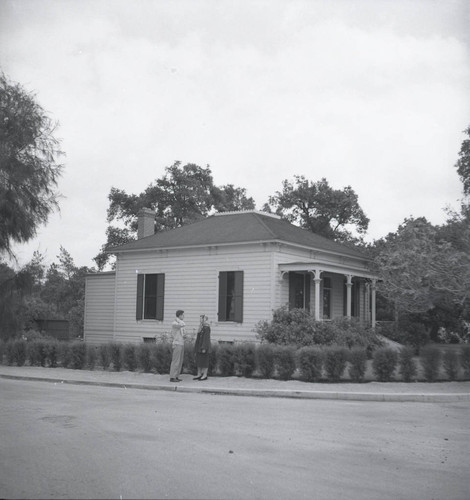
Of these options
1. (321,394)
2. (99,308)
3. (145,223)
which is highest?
(145,223)

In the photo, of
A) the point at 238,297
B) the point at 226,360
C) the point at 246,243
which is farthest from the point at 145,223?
the point at 226,360

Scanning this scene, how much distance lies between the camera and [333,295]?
27.2 metres

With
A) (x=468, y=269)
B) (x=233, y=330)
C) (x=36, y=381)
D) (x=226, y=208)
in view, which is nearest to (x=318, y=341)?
(x=233, y=330)

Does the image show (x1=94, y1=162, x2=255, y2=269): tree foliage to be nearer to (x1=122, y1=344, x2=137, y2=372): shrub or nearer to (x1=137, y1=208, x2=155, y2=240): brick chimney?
(x1=137, y1=208, x2=155, y2=240): brick chimney

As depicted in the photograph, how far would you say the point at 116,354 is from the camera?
64.1ft

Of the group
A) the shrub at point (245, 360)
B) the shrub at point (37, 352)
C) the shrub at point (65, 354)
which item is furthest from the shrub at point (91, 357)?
the shrub at point (245, 360)

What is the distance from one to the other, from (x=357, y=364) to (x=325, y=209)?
106 ft

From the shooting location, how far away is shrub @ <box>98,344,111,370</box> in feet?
64.6

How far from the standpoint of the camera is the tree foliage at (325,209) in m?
47.8

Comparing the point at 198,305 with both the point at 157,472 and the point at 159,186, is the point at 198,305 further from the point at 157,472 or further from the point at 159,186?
the point at 159,186

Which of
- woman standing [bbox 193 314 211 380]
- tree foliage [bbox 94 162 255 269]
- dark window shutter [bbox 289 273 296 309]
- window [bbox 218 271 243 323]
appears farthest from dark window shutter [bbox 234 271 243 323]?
tree foliage [bbox 94 162 255 269]

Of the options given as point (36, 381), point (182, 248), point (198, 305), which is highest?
point (182, 248)

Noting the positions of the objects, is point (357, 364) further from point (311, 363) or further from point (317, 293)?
point (317, 293)

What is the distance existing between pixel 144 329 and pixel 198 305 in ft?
9.79
